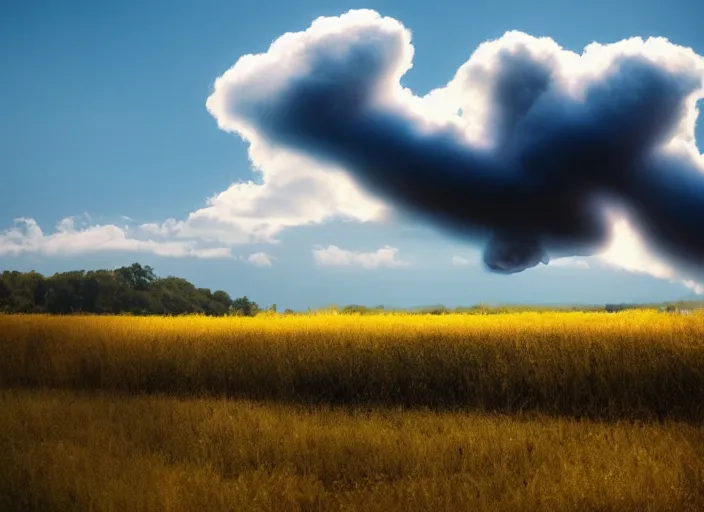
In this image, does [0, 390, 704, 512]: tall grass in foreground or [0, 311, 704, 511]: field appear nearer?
[0, 390, 704, 512]: tall grass in foreground

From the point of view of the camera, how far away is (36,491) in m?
5.99

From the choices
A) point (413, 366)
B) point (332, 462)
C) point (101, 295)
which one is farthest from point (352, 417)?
point (101, 295)

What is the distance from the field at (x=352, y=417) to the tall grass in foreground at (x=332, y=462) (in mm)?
28

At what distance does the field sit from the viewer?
580 cm

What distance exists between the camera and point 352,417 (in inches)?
390

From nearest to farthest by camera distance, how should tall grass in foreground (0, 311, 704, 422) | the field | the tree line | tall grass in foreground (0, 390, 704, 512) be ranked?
tall grass in foreground (0, 390, 704, 512) → the field → tall grass in foreground (0, 311, 704, 422) → the tree line

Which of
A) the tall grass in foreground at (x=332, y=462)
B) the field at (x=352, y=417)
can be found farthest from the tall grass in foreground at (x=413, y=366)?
the tall grass in foreground at (x=332, y=462)

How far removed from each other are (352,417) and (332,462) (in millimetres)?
3065

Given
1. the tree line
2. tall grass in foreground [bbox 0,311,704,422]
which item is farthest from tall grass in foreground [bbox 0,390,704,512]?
the tree line

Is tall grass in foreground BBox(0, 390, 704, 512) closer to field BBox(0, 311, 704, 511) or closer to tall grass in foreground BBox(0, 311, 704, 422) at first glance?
field BBox(0, 311, 704, 511)

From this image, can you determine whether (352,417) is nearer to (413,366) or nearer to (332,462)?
(413,366)

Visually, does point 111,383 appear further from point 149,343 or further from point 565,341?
point 565,341

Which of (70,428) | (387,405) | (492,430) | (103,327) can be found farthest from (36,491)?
(103,327)

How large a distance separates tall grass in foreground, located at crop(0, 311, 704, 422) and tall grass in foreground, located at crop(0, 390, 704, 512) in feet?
3.46
